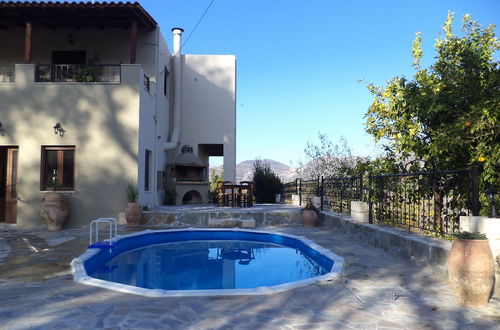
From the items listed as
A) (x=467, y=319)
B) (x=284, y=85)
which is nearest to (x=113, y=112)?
(x=467, y=319)

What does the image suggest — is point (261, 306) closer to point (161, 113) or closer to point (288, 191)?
point (161, 113)

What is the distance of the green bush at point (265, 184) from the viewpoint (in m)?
18.8

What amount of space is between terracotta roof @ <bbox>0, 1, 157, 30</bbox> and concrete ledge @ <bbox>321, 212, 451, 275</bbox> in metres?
8.75

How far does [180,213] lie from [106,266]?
14.4 feet

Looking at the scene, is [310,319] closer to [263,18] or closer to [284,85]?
[263,18]

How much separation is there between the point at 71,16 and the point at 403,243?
11.1 m

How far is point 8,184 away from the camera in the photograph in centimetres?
1069

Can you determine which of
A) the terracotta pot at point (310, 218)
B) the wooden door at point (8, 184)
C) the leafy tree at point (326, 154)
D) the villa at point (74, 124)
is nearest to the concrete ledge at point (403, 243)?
the terracotta pot at point (310, 218)

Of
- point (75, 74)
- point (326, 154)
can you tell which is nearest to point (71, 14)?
point (75, 74)

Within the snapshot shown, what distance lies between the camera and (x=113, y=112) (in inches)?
425

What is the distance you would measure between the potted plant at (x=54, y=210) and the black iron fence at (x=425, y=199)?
8156 millimetres

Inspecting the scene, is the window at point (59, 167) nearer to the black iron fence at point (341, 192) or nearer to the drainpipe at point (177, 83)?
the drainpipe at point (177, 83)

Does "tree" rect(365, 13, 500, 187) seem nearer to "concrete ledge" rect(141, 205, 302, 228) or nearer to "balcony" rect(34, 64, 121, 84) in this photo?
"concrete ledge" rect(141, 205, 302, 228)

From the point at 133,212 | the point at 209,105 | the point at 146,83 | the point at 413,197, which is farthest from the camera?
the point at 209,105
